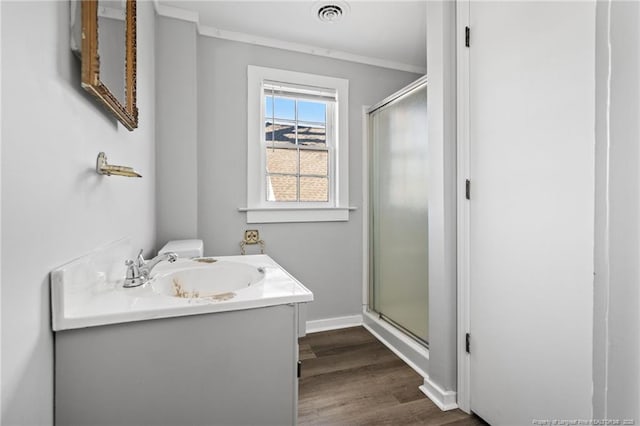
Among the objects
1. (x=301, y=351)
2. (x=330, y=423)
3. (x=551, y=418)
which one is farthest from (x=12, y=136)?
(x=301, y=351)

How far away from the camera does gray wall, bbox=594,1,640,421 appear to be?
726mm

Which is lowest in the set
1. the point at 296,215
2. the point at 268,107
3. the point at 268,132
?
the point at 296,215

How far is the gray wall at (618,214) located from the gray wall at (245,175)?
1968mm

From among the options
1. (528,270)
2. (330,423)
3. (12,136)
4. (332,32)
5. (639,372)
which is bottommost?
(330,423)

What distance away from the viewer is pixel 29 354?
2.05 feet

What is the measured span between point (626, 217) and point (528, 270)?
60 cm

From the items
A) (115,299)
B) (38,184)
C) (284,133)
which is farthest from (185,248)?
(284,133)

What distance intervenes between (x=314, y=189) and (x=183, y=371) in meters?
1.99

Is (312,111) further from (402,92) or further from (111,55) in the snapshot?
(111,55)

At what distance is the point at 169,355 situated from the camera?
31.4 inches

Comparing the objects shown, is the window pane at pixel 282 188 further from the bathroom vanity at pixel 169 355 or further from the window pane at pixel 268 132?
the bathroom vanity at pixel 169 355

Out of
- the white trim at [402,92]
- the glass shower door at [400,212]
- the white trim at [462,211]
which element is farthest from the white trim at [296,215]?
the white trim at [462,211]

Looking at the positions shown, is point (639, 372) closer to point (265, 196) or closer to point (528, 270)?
point (528, 270)

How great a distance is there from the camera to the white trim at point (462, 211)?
159 cm
